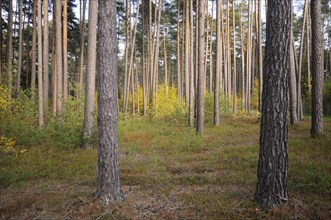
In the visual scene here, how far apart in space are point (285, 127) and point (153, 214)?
2785mm

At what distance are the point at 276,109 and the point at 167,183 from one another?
325 cm

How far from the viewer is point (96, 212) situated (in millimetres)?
4137

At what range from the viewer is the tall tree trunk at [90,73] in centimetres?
962

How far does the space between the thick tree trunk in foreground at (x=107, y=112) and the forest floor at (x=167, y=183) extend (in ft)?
1.17

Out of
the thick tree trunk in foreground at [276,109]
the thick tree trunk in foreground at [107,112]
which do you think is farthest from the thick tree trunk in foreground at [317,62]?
the thick tree trunk in foreground at [107,112]

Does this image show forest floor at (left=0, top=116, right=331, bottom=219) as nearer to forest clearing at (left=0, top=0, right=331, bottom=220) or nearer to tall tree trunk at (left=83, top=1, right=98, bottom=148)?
forest clearing at (left=0, top=0, right=331, bottom=220)

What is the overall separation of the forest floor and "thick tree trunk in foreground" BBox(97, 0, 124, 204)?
36cm

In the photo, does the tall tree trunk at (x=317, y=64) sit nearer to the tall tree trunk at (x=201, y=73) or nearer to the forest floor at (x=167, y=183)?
→ the forest floor at (x=167, y=183)

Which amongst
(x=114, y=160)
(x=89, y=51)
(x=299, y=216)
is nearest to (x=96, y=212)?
(x=114, y=160)

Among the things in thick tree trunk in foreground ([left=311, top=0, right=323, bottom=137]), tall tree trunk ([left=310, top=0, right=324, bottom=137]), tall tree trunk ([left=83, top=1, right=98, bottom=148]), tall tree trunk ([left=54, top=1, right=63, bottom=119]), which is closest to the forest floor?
tall tree trunk ([left=83, top=1, right=98, bottom=148])

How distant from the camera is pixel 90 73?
988cm

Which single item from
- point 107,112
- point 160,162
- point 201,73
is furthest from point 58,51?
point 107,112

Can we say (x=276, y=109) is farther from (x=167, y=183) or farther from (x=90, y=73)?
(x=90, y=73)

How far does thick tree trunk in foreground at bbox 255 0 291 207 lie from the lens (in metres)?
4.03
